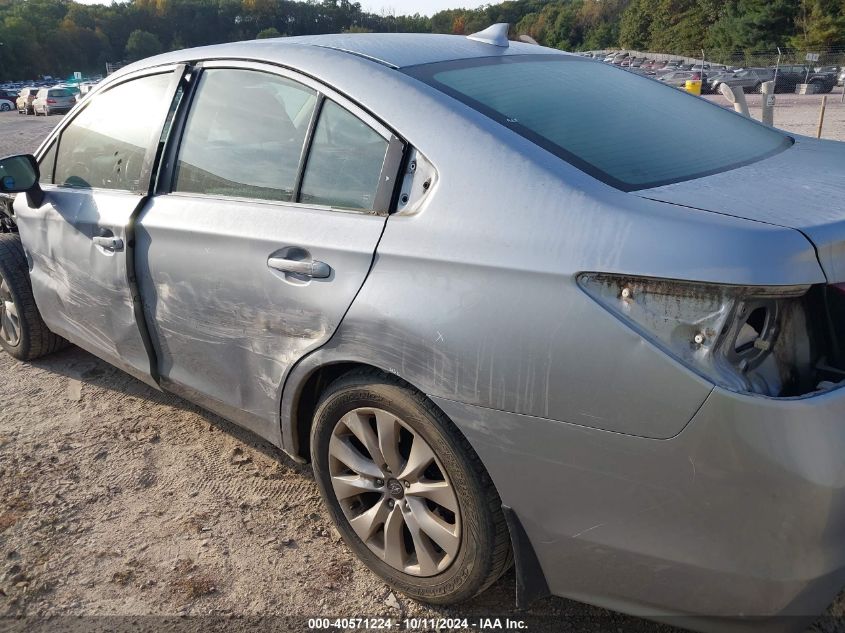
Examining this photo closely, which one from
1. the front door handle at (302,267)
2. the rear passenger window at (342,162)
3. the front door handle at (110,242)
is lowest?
the front door handle at (110,242)

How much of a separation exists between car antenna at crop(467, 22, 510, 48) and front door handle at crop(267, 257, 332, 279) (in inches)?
49.6

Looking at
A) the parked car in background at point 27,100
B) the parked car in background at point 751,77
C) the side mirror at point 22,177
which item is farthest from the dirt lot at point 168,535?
the parked car in background at point 27,100

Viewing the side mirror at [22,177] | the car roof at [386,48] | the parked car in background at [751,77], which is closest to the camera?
the car roof at [386,48]

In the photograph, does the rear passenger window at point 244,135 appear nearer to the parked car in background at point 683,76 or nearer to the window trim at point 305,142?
the window trim at point 305,142

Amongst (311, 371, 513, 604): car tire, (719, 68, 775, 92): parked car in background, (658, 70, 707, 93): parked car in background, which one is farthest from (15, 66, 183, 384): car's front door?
(719, 68, 775, 92): parked car in background

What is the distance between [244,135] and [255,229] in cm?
46

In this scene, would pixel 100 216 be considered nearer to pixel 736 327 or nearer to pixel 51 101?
pixel 736 327

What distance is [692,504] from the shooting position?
159 centimetres

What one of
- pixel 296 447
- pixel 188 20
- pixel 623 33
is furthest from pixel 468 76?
pixel 188 20

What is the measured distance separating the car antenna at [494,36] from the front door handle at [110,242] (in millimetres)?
1635

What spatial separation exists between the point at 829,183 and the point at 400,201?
45.5 inches

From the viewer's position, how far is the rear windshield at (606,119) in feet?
6.55

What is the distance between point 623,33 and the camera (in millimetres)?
86750

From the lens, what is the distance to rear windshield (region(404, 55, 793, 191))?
6.55ft
